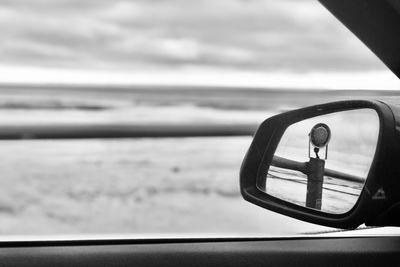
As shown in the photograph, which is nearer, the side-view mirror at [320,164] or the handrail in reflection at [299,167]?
the side-view mirror at [320,164]

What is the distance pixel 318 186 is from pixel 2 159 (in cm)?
524

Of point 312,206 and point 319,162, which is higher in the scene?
point 319,162

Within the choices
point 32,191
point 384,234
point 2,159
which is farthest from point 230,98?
point 384,234

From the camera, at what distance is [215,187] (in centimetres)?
536

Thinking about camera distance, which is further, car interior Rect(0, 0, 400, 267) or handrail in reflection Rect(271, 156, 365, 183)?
handrail in reflection Rect(271, 156, 365, 183)

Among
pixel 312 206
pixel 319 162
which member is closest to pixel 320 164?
pixel 319 162

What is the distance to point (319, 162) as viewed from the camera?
4.86ft

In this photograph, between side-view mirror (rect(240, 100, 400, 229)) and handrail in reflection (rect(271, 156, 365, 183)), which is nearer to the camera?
side-view mirror (rect(240, 100, 400, 229))

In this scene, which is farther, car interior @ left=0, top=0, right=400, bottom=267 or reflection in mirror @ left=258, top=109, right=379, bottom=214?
reflection in mirror @ left=258, top=109, right=379, bottom=214

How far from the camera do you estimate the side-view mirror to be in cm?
134

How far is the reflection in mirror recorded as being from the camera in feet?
4.72

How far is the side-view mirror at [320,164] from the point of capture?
1.34m

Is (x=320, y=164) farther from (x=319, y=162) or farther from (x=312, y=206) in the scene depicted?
(x=312, y=206)

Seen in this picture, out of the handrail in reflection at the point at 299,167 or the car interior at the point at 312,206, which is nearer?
the car interior at the point at 312,206
